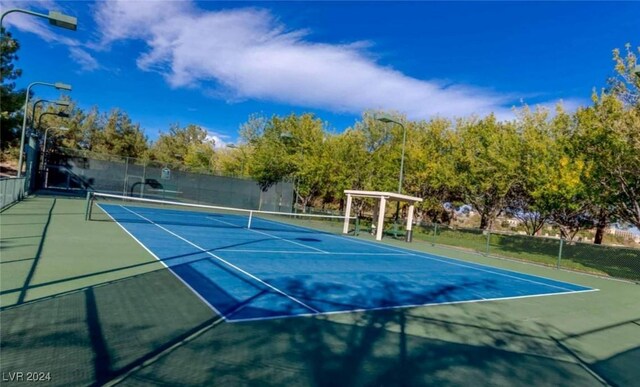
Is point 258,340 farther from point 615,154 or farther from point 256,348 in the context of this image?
point 615,154

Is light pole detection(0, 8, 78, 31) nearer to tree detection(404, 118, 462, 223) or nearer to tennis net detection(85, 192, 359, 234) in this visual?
tennis net detection(85, 192, 359, 234)

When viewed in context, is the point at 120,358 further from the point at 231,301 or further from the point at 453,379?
the point at 453,379

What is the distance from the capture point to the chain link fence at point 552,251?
16641 millimetres

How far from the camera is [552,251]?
18.8m

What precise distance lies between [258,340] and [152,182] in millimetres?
34532

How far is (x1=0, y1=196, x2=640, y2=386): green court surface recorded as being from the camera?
13.2ft

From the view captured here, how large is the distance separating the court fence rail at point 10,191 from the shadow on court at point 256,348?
12.4 meters

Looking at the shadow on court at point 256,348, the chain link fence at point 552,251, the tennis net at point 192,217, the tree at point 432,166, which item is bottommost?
the tennis net at point 192,217

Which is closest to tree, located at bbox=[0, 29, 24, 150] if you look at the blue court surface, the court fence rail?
the court fence rail

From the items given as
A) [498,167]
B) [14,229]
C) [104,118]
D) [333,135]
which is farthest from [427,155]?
[104,118]

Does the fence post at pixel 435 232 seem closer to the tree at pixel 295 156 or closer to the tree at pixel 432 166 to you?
the tree at pixel 432 166

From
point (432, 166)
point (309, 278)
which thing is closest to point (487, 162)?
point (432, 166)

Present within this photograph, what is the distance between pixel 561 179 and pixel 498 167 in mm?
5200

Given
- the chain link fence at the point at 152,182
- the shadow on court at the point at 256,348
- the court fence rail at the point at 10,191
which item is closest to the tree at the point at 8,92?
the chain link fence at the point at 152,182
